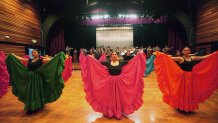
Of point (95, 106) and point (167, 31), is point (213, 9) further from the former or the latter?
point (95, 106)

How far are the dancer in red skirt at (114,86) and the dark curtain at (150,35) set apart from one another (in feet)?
40.3

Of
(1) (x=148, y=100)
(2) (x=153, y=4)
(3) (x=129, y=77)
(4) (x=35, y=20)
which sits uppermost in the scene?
(2) (x=153, y=4)

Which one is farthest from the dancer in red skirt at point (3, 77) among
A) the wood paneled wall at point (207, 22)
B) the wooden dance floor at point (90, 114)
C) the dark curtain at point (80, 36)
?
the dark curtain at point (80, 36)

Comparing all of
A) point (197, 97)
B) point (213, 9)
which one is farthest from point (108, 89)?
point (213, 9)

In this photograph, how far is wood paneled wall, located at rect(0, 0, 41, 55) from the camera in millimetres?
7320

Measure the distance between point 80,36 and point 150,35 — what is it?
217 inches

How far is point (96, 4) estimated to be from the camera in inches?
486

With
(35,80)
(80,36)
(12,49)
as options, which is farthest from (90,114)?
(80,36)

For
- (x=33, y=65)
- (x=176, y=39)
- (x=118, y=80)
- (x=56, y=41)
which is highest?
(x=176, y=39)

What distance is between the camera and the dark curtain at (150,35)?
15.4 meters

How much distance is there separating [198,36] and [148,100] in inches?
306

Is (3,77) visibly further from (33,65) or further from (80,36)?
(80,36)

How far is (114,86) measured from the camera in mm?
3410

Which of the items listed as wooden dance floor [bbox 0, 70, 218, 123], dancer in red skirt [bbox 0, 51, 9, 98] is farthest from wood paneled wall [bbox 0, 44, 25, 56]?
dancer in red skirt [bbox 0, 51, 9, 98]
